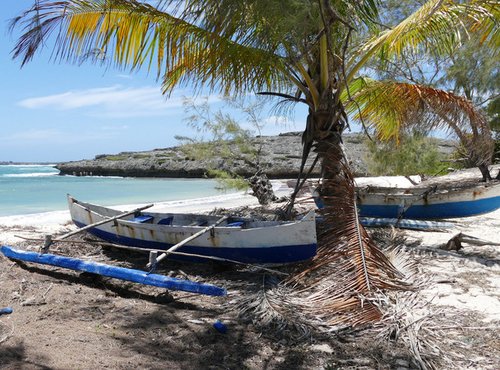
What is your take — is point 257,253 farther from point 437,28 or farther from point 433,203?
point 433,203

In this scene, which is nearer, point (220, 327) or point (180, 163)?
point (220, 327)

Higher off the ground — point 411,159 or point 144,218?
point 411,159

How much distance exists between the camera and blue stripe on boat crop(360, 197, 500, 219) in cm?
877

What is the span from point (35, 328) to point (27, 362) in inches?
31.4

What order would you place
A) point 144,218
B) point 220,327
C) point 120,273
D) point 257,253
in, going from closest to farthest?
1. point 220,327
2. point 120,273
3. point 257,253
4. point 144,218

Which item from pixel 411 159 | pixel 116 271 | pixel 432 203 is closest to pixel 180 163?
pixel 411 159

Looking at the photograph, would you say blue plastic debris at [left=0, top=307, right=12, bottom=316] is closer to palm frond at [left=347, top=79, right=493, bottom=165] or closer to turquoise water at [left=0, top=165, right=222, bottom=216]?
palm frond at [left=347, top=79, right=493, bottom=165]

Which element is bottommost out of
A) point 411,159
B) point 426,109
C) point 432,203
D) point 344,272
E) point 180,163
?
point 344,272

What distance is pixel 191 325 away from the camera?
4.57 metres

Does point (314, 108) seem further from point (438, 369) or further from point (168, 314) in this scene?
point (438, 369)

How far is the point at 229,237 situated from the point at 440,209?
4.76 metres

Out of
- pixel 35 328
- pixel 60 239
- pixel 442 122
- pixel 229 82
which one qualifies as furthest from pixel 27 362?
pixel 442 122

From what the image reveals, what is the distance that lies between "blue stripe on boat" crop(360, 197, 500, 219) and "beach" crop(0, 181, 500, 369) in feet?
7.21

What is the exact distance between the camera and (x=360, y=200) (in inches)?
368
